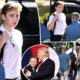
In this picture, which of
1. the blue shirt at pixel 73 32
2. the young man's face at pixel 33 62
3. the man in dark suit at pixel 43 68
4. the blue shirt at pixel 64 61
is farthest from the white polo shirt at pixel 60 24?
the young man's face at pixel 33 62

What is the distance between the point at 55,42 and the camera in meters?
4.90

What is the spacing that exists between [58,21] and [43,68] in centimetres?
72

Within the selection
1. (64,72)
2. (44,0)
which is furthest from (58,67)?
(44,0)

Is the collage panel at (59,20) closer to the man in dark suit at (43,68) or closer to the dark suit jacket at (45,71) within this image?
the man in dark suit at (43,68)

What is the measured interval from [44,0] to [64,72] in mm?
971

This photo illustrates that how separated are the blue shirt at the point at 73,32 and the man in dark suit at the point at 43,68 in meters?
0.50

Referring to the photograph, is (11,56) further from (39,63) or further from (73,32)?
(73,32)

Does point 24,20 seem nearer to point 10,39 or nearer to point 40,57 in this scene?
point 40,57

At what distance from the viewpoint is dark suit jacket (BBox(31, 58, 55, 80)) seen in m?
4.62

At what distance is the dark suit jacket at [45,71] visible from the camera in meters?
4.62

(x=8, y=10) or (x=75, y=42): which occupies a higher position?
(x=8, y=10)

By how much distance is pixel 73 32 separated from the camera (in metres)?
5.10

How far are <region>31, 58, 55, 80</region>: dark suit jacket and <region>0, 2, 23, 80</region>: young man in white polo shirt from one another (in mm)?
1376

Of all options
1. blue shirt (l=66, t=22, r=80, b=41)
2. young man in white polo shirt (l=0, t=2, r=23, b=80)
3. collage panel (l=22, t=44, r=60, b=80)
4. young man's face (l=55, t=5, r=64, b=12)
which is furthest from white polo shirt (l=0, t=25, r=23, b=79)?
blue shirt (l=66, t=22, r=80, b=41)
